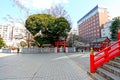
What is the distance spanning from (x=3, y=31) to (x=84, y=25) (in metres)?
60.5

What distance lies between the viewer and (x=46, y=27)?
3017cm

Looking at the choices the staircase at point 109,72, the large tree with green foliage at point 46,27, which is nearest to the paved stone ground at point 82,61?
the staircase at point 109,72

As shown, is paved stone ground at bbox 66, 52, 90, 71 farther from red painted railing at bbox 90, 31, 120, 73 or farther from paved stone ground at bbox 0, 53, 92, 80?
red painted railing at bbox 90, 31, 120, 73

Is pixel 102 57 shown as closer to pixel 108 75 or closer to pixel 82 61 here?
pixel 108 75

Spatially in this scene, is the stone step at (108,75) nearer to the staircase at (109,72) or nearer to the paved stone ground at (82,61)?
the staircase at (109,72)

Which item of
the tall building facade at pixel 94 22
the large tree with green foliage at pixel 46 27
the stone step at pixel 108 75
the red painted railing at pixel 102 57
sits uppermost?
the tall building facade at pixel 94 22

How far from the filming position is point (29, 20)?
30.4 m

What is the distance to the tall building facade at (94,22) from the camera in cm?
6397

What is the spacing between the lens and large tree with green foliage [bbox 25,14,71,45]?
97.7 ft

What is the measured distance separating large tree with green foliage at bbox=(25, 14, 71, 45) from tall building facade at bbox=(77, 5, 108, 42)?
28.0 m

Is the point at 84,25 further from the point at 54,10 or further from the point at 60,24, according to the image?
the point at 60,24

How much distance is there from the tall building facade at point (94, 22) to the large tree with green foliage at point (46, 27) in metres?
28.0

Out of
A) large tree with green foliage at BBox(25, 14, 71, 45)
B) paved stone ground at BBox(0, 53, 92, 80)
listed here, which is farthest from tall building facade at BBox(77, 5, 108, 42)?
paved stone ground at BBox(0, 53, 92, 80)

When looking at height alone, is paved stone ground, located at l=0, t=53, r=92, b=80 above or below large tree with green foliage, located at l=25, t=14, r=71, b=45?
below
